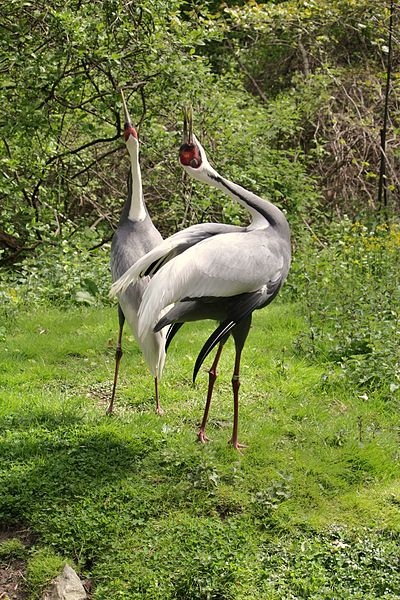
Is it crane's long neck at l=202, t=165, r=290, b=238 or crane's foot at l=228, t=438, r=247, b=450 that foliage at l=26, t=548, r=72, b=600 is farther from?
crane's long neck at l=202, t=165, r=290, b=238

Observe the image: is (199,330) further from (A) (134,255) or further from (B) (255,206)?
(B) (255,206)

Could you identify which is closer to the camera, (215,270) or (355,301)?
(215,270)

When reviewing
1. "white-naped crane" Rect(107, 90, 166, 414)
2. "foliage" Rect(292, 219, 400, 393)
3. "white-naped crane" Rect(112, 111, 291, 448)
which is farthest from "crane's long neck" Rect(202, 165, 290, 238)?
"foliage" Rect(292, 219, 400, 393)

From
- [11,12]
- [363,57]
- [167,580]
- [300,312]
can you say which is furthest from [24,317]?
[363,57]

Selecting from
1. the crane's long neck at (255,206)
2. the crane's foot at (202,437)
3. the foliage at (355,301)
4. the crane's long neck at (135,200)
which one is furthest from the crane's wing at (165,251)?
the foliage at (355,301)

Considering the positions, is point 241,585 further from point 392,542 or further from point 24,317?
point 24,317

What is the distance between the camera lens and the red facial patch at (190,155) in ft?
14.9

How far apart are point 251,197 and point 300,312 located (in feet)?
9.13

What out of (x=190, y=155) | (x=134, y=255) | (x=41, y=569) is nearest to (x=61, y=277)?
(x=134, y=255)

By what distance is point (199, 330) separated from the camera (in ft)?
22.5

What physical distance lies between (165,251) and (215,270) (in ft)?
1.23

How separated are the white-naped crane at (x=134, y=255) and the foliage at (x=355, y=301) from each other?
5.22 ft

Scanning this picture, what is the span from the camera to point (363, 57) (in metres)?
11.9

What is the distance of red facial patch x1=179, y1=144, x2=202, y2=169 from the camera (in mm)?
4527
